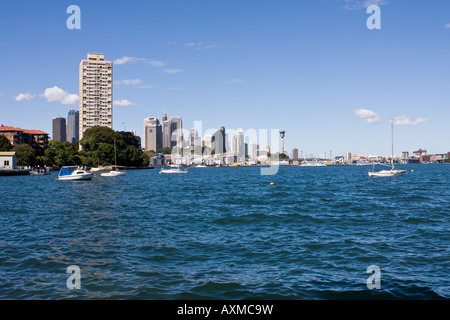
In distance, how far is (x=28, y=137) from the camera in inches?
6580

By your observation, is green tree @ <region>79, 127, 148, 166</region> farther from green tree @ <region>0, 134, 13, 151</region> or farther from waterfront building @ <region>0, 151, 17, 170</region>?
waterfront building @ <region>0, 151, 17, 170</region>

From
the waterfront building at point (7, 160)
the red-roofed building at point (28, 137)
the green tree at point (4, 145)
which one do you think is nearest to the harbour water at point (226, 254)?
the waterfront building at point (7, 160)

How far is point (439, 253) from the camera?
1477 centimetres

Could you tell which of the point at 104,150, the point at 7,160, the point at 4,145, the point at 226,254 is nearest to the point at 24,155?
the point at 4,145

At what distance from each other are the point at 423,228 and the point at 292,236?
7.68m

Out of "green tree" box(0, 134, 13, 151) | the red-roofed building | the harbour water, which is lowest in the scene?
the harbour water

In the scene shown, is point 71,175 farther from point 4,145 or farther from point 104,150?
point 104,150

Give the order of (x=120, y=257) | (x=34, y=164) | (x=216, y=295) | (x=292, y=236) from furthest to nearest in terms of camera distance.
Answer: (x=34, y=164), (x=292, y=236), (x=120, y=257), (x=216, y=295)

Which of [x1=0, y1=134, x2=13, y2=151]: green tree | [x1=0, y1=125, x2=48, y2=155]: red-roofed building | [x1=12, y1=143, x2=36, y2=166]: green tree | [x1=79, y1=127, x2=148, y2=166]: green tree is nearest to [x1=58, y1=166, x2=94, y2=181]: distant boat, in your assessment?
[x1=12, y1=143, x2=36, y2=166]: green tree

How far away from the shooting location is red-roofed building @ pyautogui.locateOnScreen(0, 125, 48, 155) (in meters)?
156

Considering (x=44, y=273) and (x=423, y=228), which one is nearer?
(x=44, y=273)
